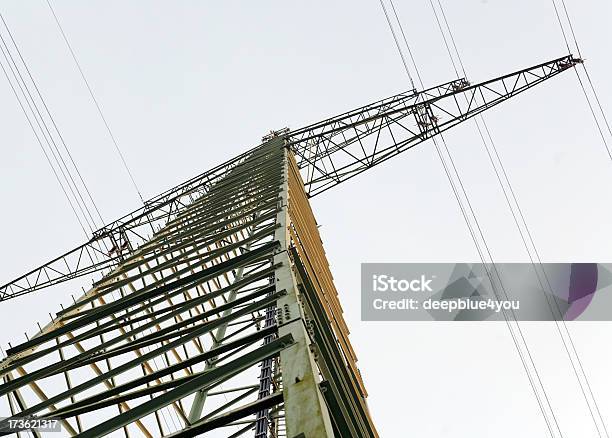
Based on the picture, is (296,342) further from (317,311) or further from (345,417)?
(317,311)

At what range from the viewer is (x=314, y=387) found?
3.62m

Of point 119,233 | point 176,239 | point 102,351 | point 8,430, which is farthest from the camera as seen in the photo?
point 119,233

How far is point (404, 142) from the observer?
19.7m

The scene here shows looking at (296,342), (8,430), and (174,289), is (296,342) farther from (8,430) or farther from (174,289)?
(174,289)

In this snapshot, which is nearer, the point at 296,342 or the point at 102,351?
the point at 296,342

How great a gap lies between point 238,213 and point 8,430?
22.1ft

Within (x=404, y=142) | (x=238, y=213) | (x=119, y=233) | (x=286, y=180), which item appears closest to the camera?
(x=238, y=213)

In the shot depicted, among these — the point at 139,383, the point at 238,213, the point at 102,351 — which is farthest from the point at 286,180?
the point at 139,383

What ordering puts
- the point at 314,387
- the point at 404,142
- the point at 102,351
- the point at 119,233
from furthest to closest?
1. the point at 119,233
2. the point at 404,142
3. the point at 102,351
4. the point at 314,387

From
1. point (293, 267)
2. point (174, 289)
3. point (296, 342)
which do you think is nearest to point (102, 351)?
point (174, 289)

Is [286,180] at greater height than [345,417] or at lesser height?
greater

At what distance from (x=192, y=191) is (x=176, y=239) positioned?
9701 mm

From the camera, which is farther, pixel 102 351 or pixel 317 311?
pixel 102 351

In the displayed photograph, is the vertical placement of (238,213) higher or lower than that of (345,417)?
higher
